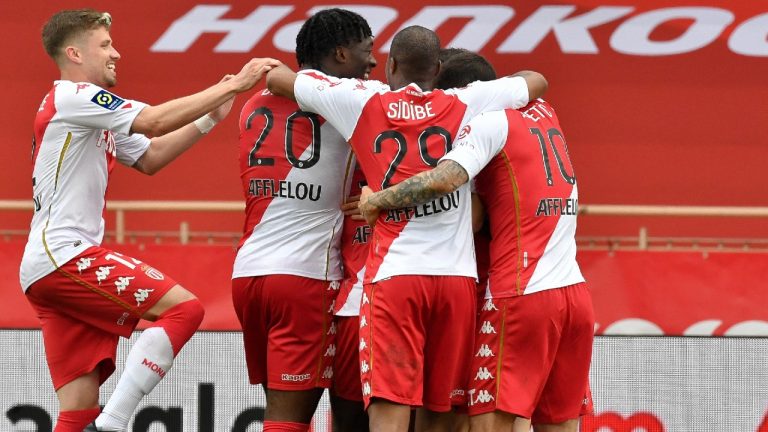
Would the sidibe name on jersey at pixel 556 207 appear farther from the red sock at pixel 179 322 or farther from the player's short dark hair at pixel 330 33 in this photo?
the red sock at pixel 179 322

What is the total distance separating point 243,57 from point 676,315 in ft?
14.7

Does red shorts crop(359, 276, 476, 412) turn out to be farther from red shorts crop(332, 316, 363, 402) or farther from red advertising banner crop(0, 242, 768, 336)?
red advertising banner crop(0, 242, 768, 336)

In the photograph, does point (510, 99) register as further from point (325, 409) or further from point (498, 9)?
point (498, 9)

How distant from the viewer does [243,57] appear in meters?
10.9

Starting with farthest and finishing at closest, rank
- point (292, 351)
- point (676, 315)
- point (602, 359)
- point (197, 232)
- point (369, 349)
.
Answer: point (197, 232), point (676, 315), point (602, 359), point (292, 351), point (369, 349)

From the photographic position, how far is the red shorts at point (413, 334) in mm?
4969

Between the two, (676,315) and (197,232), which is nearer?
(676,315)

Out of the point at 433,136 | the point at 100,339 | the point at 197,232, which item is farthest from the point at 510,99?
the point at 197,232

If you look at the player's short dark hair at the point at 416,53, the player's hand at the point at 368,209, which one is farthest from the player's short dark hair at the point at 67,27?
the player's hand at the point at 368,209

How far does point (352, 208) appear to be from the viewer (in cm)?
539

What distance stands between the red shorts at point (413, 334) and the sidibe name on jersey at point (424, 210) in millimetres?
242

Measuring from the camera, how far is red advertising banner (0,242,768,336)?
823cm

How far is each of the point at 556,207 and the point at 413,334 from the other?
79 cm

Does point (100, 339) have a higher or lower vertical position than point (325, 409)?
higher
